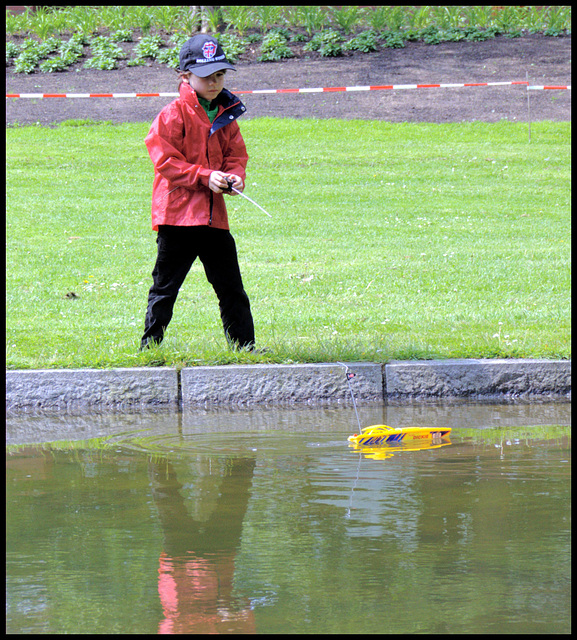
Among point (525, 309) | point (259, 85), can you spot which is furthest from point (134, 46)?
point (525, 309)

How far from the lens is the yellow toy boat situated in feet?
14.4

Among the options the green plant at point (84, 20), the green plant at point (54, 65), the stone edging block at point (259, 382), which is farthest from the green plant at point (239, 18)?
the stone edging block at point (259, 382)

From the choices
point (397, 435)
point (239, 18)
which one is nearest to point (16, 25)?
point (239, 18)

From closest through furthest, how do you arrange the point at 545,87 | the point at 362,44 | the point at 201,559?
the point at 201,559, the point at 545,87, the point at 362,44

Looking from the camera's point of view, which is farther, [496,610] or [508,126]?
[508,126]

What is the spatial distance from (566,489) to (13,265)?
6.44m

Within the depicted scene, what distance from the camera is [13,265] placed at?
8750mm

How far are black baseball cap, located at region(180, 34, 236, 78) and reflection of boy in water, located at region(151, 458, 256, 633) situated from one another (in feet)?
7.96

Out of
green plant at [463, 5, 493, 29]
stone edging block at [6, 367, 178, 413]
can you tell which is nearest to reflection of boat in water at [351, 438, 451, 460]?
stone edging block at [6, 367, 178, 413]

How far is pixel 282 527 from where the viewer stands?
3.30 m

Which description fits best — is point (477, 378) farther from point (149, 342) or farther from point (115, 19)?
point (115, 19)

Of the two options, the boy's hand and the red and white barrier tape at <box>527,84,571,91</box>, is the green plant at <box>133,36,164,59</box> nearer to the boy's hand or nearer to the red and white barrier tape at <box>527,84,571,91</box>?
the red and white barrier tape at <box>527,84,571,91</box>

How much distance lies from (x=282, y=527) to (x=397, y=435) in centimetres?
129

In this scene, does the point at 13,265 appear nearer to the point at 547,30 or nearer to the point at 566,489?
the point at 566,489
